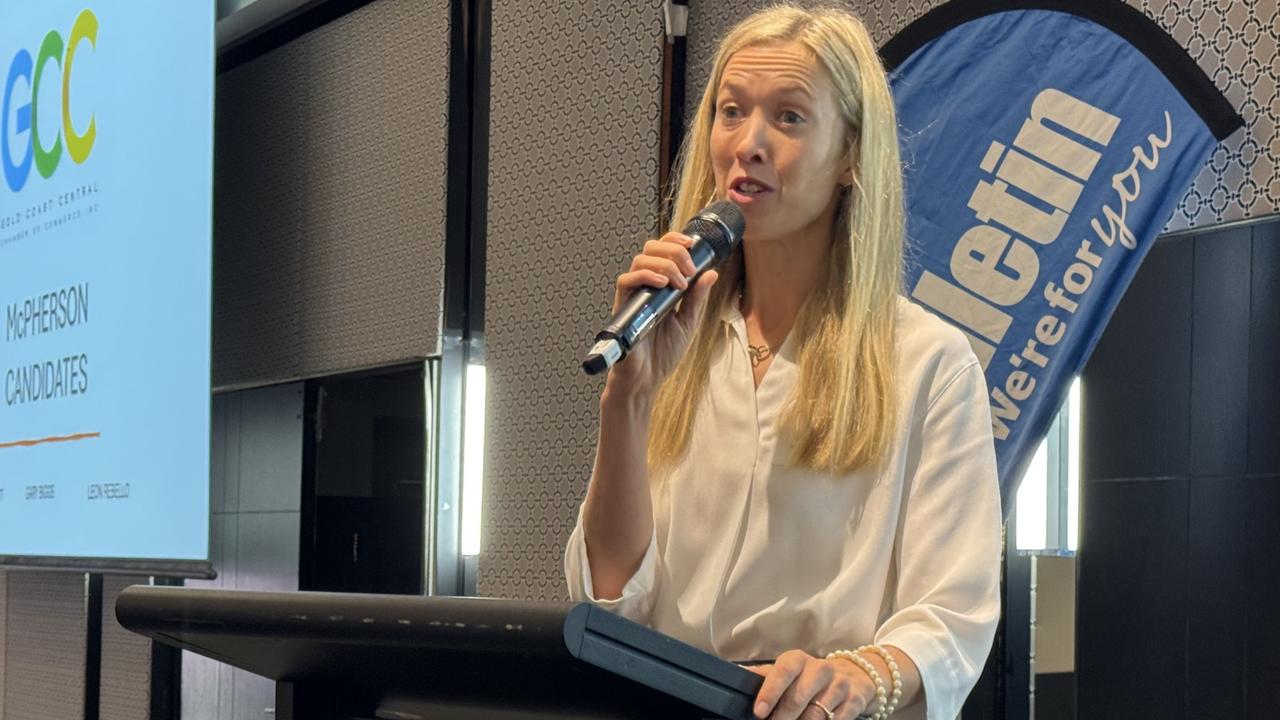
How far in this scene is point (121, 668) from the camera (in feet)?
16.5

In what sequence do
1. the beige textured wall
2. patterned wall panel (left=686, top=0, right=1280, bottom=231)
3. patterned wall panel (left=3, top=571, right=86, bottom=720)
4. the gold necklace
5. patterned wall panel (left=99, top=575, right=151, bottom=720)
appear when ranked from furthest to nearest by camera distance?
patterned wall panel (left=3, top=571, right=86, bottom=720)
patterned wall panel (left=99, top=575, right=151, bottom=720)
the beige textured wall
patterned wall panel (left=686, top=0, right=1280, bottom=231)
the gold necklace

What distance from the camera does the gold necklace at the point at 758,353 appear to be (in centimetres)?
142

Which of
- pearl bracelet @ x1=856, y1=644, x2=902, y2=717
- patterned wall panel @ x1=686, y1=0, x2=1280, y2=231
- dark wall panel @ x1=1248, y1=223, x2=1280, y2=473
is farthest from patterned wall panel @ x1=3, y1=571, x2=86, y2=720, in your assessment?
pearl bracelet @ x1=856, y1=644, x2=902, y2=717

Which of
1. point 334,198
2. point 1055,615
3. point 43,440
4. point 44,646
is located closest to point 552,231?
point 334,198

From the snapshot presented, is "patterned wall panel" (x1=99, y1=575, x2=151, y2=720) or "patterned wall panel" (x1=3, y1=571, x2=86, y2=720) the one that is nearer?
"patterned wall panel" (x1=99, y1=575, x2=151, y2=720)

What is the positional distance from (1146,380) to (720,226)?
11.7 feet

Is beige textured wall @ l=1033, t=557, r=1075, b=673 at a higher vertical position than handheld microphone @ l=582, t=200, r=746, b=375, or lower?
lower

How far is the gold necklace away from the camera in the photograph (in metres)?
1.42

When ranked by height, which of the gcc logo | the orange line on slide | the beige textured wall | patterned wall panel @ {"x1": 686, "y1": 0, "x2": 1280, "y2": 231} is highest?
the gcc logo

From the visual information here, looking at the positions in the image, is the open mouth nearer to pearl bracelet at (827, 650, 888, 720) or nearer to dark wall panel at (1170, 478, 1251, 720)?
pearl bracelet at (827, 650, 888, 720)

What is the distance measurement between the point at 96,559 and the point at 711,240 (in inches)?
133

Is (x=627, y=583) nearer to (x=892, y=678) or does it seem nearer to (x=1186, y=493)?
(x=892, y=678)

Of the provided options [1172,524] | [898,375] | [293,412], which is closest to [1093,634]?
[1172,524]

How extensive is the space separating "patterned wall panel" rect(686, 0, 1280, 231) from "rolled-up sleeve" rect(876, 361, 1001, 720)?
989mm
